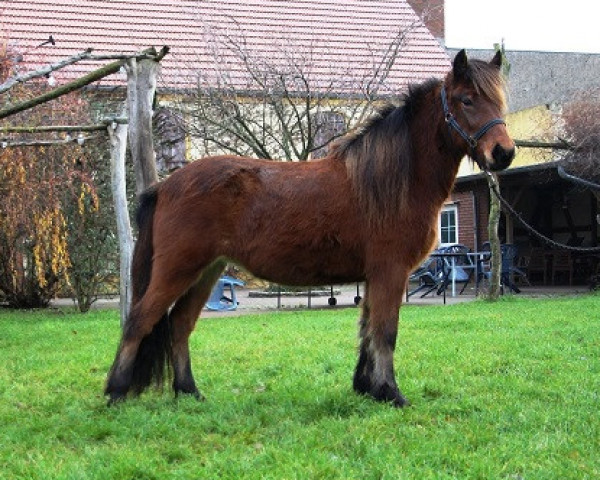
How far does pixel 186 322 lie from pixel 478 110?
2675 mm

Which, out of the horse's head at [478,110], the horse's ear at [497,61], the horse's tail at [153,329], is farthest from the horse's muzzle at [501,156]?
the horse's tail at [153,329]

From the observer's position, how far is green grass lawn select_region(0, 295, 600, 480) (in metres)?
3.67

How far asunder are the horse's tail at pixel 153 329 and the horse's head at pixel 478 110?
7.63 feet

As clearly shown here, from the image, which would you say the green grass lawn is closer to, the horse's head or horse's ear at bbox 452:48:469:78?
the horse's head

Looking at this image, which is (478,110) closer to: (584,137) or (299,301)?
(584,137)

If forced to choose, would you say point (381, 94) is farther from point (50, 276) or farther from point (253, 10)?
point (50, 276)

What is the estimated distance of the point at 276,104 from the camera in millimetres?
16125

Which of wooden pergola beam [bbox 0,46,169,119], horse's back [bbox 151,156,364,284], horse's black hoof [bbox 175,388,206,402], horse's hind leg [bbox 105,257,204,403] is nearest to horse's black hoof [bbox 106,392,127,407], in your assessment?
horse's hind leg [bbox 105,257,204,403]

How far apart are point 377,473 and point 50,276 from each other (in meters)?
12.9

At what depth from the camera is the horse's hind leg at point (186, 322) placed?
Answer: 5.46 meters

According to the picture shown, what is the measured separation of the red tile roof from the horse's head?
13346 millimetres

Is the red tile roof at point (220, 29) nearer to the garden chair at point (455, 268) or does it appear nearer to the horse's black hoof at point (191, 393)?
the garden chair at point (455, 268)

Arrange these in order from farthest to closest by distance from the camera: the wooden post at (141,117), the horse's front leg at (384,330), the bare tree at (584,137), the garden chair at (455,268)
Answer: the garden chair at (455,268)
the bare tree at (584,137)
the wooden post at (141,117)
the horse's front leg at (384,330)

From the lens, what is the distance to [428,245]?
5246 millimetres
